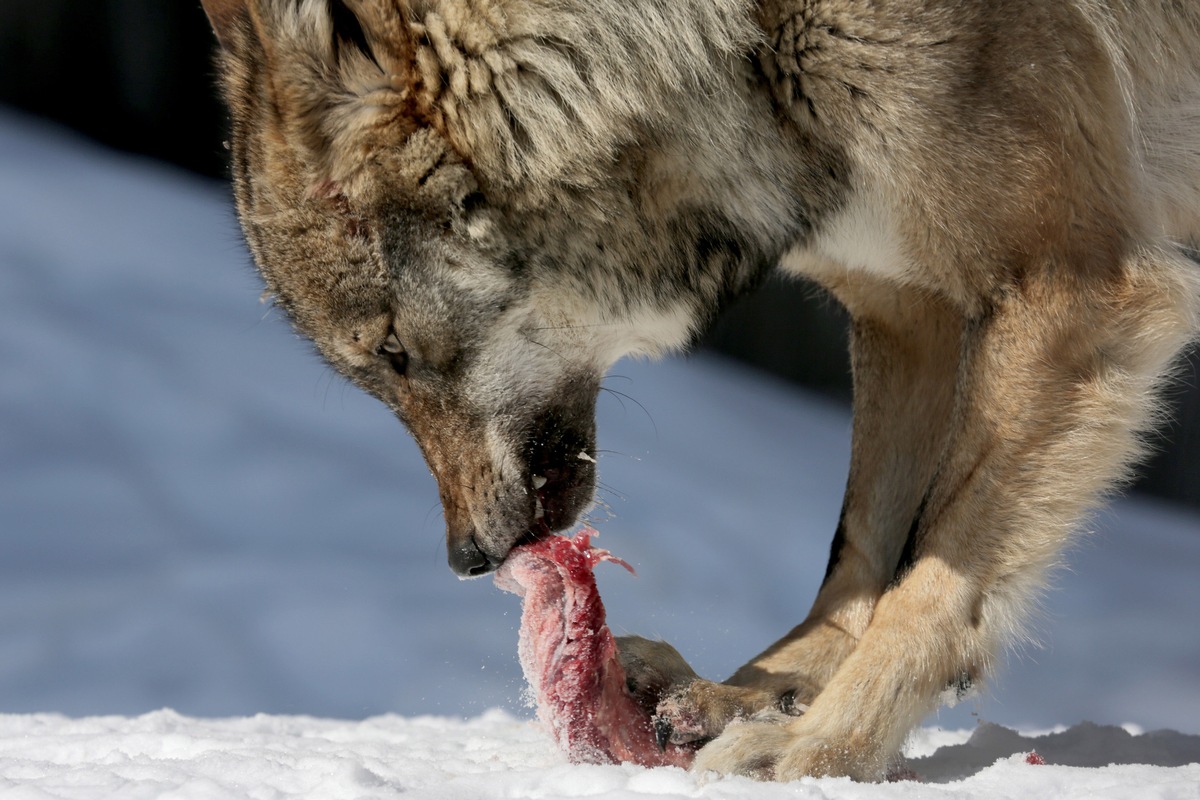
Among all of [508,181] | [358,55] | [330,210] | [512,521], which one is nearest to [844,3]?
[508,181]

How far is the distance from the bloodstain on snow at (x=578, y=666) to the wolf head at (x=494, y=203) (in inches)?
7.5

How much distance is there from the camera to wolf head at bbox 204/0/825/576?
2.21 meters

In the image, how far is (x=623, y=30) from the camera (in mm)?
2254

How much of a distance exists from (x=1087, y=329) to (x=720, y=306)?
776mm

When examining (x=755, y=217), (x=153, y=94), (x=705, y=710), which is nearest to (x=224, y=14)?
(x=755, y=217)

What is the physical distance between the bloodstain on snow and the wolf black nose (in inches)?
4.6

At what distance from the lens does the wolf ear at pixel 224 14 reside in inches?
92.7

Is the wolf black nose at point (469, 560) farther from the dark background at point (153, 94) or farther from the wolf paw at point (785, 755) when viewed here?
the dark background at point (153, 94)

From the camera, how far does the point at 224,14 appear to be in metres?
2.42

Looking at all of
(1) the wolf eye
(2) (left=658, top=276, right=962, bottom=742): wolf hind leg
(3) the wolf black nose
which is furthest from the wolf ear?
(2) (left=658, top=276, right=962, bottom=742): wolf hind leg

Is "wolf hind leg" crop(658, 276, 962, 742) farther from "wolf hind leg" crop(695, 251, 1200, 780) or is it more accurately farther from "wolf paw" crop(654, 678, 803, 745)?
"wolf hind leg" crop(695, 251, 1200, 780)

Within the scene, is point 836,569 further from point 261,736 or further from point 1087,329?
point 261,736

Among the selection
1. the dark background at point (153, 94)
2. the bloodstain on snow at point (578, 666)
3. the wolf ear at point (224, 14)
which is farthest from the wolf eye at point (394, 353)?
the dark background at point (153, 94)

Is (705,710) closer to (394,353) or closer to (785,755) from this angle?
(785,755)
